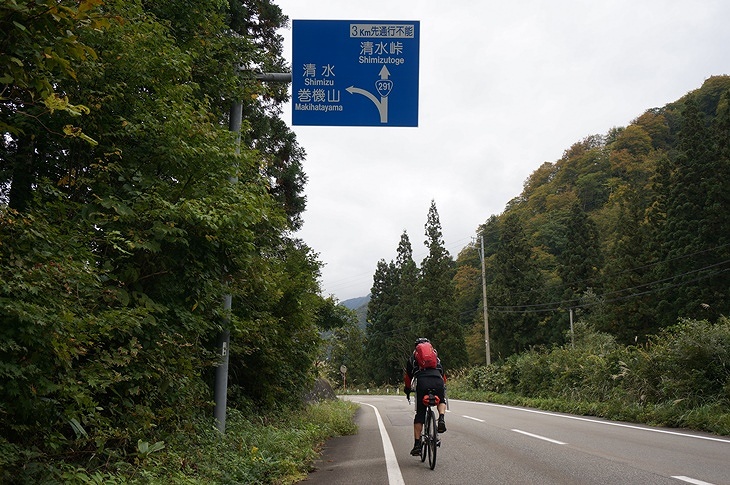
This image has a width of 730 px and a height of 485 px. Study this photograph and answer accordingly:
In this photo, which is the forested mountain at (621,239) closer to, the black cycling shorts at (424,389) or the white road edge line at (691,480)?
the white road edge line at (691,480)

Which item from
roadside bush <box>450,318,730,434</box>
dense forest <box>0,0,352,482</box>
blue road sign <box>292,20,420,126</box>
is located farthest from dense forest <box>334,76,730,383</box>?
dense forest <box>0,0,352,482</box>

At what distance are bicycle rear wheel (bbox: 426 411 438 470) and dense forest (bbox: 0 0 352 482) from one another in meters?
2.85

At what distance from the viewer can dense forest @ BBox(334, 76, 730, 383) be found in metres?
32.5

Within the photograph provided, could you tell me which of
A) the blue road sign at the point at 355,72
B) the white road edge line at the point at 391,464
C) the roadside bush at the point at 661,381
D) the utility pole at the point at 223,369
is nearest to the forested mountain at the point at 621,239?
the roadside bush at the point at 661,381

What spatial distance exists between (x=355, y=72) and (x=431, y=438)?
16.9 feet

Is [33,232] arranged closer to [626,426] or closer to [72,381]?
[72,381]

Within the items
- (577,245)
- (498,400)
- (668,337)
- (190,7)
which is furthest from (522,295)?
(190,7)

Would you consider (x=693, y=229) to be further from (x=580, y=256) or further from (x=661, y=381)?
(x=661, y=381)

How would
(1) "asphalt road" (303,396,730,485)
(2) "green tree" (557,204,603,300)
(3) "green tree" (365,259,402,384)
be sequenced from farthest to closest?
(3) "green tree" (365,259,402,384) < (2) "green tree" (557,204,603,300) < (1) "asphalt road" (303,396,730,485)

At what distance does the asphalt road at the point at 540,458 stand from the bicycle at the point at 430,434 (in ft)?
0.48

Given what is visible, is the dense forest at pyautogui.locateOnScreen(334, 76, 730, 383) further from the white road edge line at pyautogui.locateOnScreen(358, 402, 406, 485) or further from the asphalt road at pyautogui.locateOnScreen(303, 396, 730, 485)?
the white road edge line at pyautogui.locateOnScreen(358, 402, 406, 485)

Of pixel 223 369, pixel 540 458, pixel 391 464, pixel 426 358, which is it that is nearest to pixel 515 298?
pixel 540 458

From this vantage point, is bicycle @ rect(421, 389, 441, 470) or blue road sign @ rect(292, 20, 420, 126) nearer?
bicycle @ rect(421, 389, 441, 470)

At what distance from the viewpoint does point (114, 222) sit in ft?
17.5
